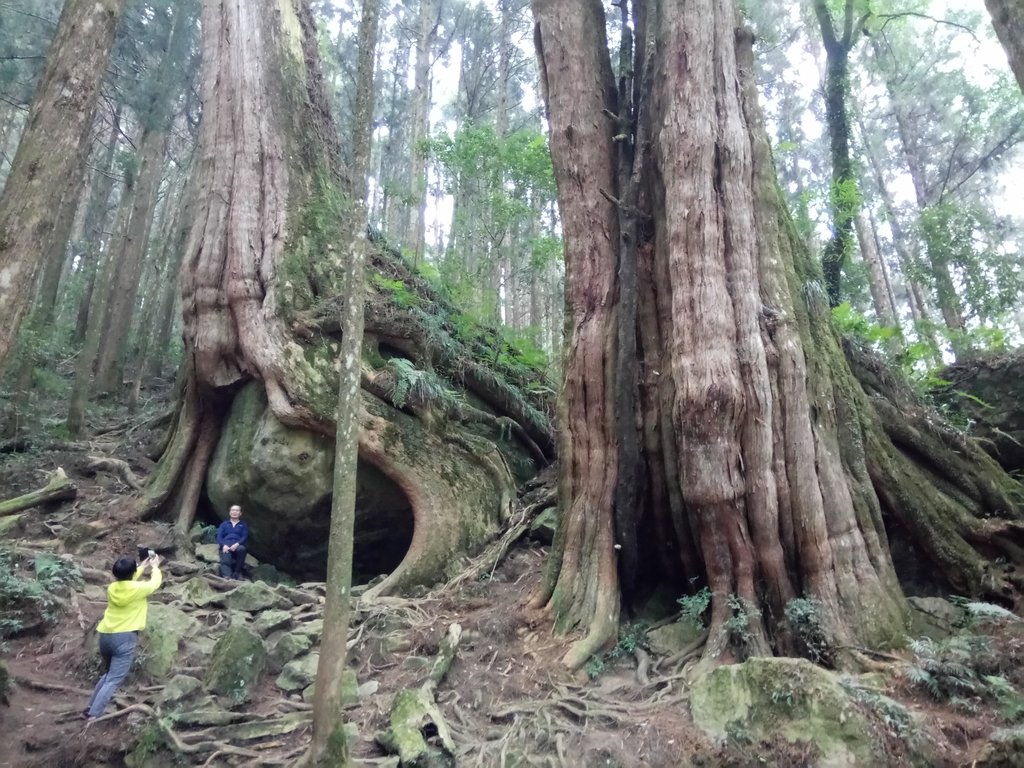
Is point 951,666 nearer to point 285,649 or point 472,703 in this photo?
point 472,703

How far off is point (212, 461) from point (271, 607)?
9.39 ft

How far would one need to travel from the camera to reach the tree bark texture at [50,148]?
432cm

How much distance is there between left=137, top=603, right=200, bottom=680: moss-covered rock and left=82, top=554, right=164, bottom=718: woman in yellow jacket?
258 mm

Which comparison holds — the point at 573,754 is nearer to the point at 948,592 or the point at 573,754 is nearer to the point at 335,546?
the point at 335,546

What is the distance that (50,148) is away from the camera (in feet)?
15.2

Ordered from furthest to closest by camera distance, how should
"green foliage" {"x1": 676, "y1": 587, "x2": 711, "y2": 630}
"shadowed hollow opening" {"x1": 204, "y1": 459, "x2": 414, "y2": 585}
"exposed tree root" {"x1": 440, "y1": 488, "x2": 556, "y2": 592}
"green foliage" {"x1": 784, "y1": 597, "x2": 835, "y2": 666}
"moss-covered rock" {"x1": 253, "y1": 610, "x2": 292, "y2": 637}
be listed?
"shadowed hollow opening" {"x1": 204, "y1": 459, "x2": 414, "y2": 585}
"exposed tree root" {"x1": 440, "y1": 488, "x2": 556, "y2": 592}
"moss-covered rock" {"x1": 253, "y1": 610, "x2": 292, "y2": 637}
"green foliage" {"x1": 676, "y1": 587, "x2": 711, "y2": 630}
"green foliage" {"x1": 784, "y1": 597, "x2": 835, "y2": 666}

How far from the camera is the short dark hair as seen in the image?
5093 mm

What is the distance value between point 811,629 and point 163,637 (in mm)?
5256

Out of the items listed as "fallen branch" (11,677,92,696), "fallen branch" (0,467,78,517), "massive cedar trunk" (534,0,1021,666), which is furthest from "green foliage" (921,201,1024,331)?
"fallen branch" (0,467,78,517)

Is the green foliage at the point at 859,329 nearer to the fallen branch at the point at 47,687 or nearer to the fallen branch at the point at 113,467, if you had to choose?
the fallen branch at the point at 47,687

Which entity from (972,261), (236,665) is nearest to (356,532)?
(236,665)

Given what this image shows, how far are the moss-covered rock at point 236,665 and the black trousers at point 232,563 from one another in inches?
92.6

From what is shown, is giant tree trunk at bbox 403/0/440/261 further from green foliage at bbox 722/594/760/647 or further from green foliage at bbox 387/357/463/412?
green foliage at bbox 722/594/760/647

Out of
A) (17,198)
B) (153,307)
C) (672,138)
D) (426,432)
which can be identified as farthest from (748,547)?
(153,307)
